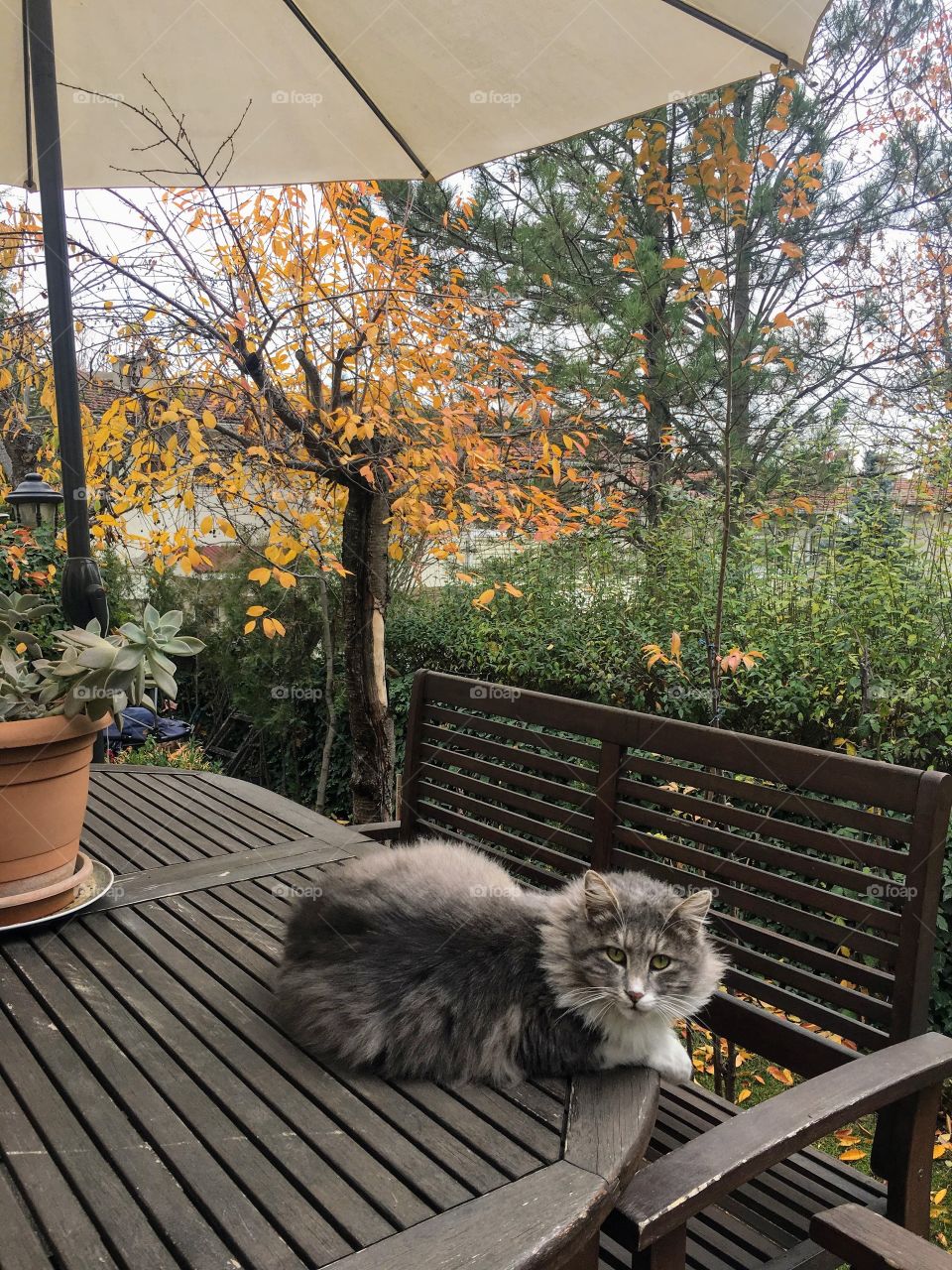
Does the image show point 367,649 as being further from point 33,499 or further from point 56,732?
point 56,732

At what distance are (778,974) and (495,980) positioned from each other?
0.74m

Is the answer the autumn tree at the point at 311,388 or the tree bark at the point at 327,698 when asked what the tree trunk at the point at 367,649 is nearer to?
the autumn tree at the point at 311,388

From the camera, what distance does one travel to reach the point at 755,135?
16.8ft

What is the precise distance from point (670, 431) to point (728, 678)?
259cm

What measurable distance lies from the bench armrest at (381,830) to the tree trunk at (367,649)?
147cm

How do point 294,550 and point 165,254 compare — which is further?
point 165,254

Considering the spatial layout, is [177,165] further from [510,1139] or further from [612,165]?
[612,165]

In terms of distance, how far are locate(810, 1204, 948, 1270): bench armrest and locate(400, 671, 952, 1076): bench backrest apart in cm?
60

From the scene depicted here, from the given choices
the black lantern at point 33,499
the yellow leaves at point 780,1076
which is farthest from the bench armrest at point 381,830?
the black lantern at point 33,499

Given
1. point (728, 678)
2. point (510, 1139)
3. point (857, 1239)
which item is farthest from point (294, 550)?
point (857, 1239)

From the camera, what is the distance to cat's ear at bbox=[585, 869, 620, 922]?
129cm

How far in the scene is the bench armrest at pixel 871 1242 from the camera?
2.81ft

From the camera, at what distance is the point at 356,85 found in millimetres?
2350

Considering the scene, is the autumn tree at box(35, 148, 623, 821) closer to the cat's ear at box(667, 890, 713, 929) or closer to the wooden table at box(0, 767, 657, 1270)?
the wooden table at box(0, 767, 657, 1270)
